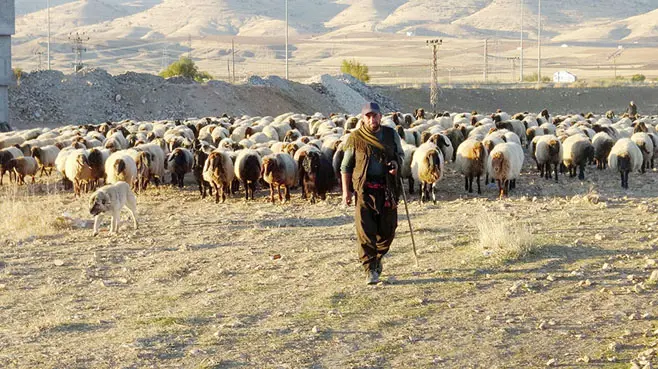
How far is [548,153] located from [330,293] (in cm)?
1154

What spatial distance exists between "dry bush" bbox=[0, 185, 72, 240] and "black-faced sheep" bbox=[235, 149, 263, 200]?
10.3 feet

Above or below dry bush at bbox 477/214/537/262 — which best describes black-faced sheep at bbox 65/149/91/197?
above

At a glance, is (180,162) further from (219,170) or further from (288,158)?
(288,158)

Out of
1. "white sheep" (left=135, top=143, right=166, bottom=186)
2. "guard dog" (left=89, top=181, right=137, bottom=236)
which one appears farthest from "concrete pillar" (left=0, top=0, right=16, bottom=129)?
"guard dog" (left=89, top=181, right=137, bottom=236)

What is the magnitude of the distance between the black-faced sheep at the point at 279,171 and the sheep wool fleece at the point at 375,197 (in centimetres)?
762

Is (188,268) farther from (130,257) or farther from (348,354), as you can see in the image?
(348,354)

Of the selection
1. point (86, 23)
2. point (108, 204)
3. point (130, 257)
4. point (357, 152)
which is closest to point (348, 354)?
point (357, 152)

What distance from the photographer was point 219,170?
17.1 m

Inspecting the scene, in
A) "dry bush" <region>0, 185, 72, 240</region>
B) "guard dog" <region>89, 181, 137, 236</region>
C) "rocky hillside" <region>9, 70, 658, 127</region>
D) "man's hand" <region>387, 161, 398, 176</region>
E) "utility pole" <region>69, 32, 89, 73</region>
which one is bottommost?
"dry bush" <region>0, 185, 72, 240</region>

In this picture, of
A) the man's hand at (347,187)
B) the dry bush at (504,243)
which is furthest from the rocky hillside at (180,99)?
the man's hand at (347,187)

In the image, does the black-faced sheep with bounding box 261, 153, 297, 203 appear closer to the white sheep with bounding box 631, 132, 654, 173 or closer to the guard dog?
the guard dog

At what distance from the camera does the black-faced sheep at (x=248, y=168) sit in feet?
56.2

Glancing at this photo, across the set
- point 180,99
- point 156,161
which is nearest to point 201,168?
point 156,161

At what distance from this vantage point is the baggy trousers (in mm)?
8945
